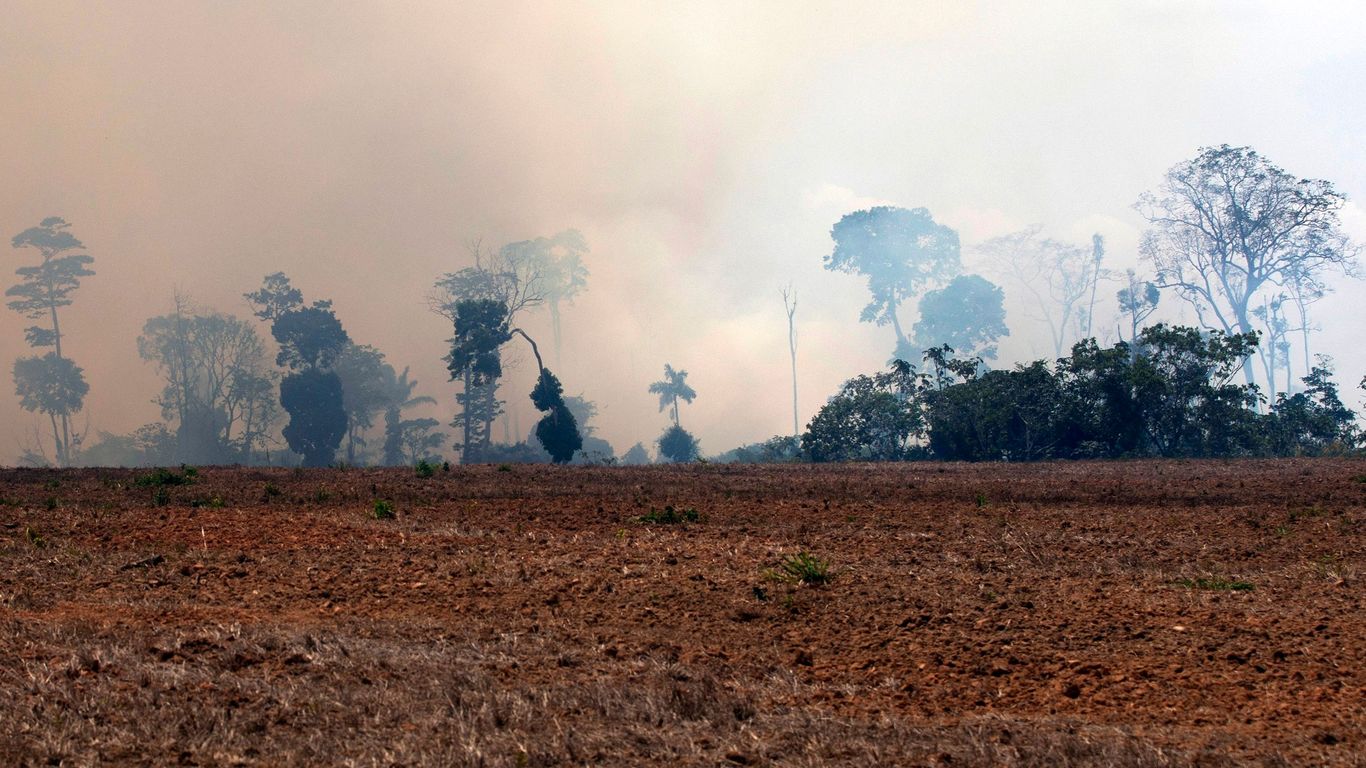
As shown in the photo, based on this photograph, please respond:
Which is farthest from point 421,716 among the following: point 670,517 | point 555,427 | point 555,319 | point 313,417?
point 555,319

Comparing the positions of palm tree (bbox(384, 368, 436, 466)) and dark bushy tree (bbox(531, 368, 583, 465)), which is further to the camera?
palm tree (bbox(384, 368, 436, 466))

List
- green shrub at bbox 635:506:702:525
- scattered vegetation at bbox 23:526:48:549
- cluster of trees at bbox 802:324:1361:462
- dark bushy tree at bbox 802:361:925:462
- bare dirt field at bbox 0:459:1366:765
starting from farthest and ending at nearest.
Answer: dark bushy tree at bbox 802:361:925:462 → cluster of trees at bbox 802:324:1361:462 → green shrub at bbox 635:506:702:525 → scattered vegetation at bbox 23:526:48:549 → bare dirt field at bbox 0:459:1366:765

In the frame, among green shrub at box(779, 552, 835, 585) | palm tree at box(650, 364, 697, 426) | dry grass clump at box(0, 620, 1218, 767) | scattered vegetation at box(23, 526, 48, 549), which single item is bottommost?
dry grass clump at box(0, 620, 1218, 767)

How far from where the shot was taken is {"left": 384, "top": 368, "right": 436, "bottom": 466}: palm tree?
2783 inches

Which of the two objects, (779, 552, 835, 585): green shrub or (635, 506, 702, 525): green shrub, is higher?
(635, 506, 702, 525): green shrub

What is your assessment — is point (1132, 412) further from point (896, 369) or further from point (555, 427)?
point (555, 427)

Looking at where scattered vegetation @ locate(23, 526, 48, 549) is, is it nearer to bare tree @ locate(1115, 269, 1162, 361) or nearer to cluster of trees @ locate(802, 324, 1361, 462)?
cluster of trees @ locate(802, 324, 1361, 462)

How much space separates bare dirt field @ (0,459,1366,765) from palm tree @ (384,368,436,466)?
183 feet

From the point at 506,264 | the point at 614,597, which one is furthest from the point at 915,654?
the point at 506,264

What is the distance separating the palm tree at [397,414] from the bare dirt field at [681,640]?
55792mm

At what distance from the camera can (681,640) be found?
830cm

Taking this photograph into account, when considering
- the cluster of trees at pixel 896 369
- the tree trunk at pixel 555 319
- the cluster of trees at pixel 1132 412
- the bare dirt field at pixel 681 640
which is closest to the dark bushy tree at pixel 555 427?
the cluster of trees at pixel 896 369

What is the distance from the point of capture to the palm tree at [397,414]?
7069 centimetres

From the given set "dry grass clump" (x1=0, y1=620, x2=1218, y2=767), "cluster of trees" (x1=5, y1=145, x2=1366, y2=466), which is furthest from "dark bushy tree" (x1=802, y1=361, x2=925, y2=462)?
"dry grass clump" (x1=0, y1=620, x2=1218, y2=767)
